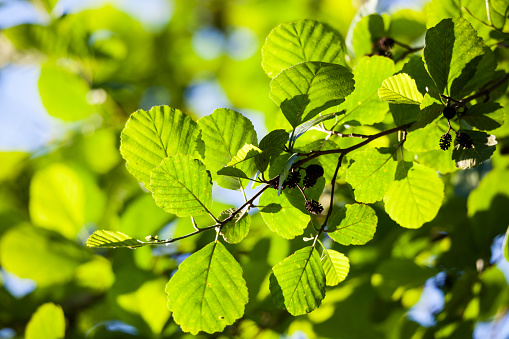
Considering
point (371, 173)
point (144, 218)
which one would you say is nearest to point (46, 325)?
point (144, 218)

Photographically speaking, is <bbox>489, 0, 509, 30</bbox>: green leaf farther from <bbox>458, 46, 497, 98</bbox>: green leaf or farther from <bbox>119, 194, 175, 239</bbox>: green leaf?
<bbox>119, 194, 175, 239</bbox>: green leaf

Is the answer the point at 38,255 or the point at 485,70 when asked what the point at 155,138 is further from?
the point at 38,255

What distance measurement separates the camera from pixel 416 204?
0.62 m

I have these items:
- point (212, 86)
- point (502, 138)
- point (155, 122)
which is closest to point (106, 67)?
point (212, 86)

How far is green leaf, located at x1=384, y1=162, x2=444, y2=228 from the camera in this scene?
0.61m

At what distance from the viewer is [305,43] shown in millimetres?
→ 542

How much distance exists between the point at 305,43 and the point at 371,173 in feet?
0.64

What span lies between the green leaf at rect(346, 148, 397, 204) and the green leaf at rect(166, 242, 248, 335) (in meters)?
0.19

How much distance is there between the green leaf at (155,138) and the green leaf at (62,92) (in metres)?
1.20

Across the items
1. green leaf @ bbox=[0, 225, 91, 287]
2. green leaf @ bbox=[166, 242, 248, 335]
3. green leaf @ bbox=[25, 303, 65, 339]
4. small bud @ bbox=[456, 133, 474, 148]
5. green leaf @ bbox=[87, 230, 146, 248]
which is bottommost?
green leaf @ bbox=[0, 225, 91, 287]

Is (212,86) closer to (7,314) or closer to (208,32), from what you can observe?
(208,32)

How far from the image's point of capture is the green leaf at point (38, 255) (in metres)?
1.20

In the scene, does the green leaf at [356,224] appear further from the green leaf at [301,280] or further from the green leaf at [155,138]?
the green leaf at [155,138]

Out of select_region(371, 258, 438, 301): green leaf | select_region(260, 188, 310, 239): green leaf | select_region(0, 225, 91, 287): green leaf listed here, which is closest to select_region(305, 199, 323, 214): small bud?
select_region(260, 188, 310, 239): green leaf
